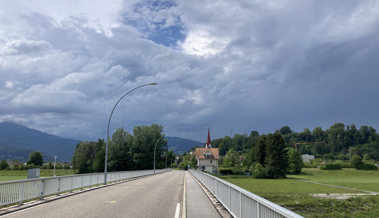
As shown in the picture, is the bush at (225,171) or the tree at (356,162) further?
the tree at (356,162)

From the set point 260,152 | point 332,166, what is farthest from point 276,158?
point 332,166

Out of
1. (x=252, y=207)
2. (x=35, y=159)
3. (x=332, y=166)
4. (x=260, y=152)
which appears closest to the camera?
(x=252, y=207)

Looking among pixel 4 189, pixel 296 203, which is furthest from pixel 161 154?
pixel 4 189

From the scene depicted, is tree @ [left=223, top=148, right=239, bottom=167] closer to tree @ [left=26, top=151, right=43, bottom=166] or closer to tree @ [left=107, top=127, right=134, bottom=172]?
tree @ [left=107, top=127, right=134, bottom=172]

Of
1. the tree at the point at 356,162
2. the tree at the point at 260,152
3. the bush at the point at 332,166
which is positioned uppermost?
the tree at the point at 260,152

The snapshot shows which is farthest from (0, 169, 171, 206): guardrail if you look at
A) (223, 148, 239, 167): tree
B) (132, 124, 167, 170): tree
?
(223, 148, 239, 167): tree

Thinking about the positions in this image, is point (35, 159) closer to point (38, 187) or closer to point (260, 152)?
point (260, 152)

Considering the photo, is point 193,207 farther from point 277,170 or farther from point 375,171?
point 375,171

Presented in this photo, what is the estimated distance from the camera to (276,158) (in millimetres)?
74000

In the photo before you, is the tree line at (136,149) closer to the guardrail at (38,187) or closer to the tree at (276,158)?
the tree at (276,158)

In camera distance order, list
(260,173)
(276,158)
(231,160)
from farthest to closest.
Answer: (231,160)
(276,158)
(260,173)

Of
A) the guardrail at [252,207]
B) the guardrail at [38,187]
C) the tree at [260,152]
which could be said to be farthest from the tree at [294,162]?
the guardrail at [252,207]

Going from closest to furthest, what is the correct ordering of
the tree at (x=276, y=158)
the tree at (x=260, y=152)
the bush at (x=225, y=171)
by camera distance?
the tree at (x=276, y=158) < the tree at (x=260, y=152) < the bush at (x=225, y=171)

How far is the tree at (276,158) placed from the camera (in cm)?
7281
